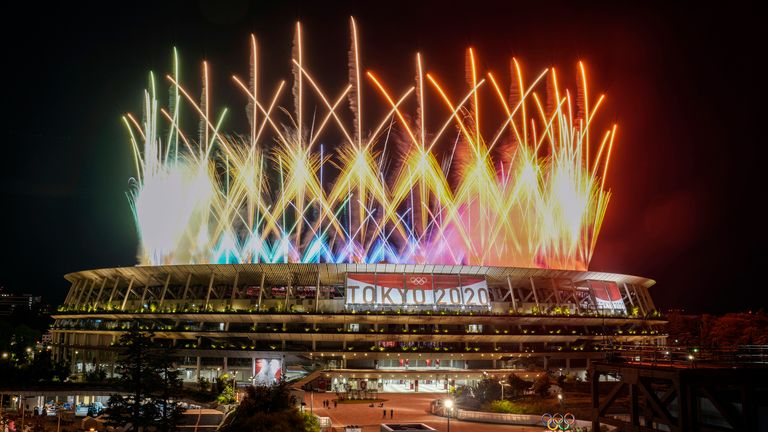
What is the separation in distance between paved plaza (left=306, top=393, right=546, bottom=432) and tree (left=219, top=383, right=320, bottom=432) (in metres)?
7.11

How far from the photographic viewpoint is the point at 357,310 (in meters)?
71.6

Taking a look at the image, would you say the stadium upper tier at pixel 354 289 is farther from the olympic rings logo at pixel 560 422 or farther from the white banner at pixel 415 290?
the olympic rings logo at pixel 560 422

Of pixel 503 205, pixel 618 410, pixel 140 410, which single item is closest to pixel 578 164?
pixel 503 205

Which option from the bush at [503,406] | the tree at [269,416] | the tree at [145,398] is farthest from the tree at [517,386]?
the tree at [145,398]

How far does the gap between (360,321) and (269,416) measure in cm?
3831

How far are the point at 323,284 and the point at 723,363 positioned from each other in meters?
55.9

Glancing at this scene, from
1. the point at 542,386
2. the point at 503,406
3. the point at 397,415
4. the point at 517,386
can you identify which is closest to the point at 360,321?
the point at 397,415

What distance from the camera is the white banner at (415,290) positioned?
72500mm

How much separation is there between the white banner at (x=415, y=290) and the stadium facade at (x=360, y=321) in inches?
4.7

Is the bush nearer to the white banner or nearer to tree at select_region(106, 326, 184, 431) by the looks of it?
tree at select_region(106, 326, 184, 431)

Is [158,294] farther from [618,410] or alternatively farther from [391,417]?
[618,410]

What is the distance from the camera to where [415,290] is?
7388 cm

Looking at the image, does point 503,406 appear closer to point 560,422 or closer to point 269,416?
point 560,422

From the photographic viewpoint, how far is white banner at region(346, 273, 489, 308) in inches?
2854
